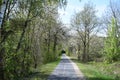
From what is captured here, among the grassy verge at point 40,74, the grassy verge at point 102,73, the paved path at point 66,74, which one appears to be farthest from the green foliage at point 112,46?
the grassy verge at point 40,74

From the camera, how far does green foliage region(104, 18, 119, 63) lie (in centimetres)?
5516

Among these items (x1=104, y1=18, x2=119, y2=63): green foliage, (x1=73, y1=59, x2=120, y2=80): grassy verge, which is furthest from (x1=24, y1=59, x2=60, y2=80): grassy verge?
(x1=104, y1=18, x2=119, y2=63): green foliage

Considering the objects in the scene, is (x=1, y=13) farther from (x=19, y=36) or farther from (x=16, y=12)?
(x=19, y=36)

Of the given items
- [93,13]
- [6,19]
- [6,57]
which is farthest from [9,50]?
[93,13]

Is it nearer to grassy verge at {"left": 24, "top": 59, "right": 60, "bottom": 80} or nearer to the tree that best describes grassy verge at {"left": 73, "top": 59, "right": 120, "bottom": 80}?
grassy verge at {"left": 24, "top": 59, "right": 60, "bottom": 80}

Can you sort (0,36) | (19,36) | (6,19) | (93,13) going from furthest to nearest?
1. (93,13)
2. (19,36)
3. (6,19)
4. (0,36)

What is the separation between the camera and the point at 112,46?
5566cm

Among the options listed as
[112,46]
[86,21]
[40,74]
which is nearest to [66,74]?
[40,74]

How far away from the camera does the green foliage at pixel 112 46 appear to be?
55.2 metres

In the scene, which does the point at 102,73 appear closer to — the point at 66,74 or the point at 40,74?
the point at 66,74

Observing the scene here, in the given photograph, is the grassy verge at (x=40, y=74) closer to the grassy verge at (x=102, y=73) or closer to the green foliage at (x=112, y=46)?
Result: the grassy verge at (x=102, y=73)

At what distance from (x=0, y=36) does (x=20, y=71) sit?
30.3 feet

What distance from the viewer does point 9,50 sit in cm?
2078

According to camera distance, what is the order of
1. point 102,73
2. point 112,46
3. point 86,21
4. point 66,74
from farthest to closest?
point 86,21, point 112,46, point 102,73, point 66,74
